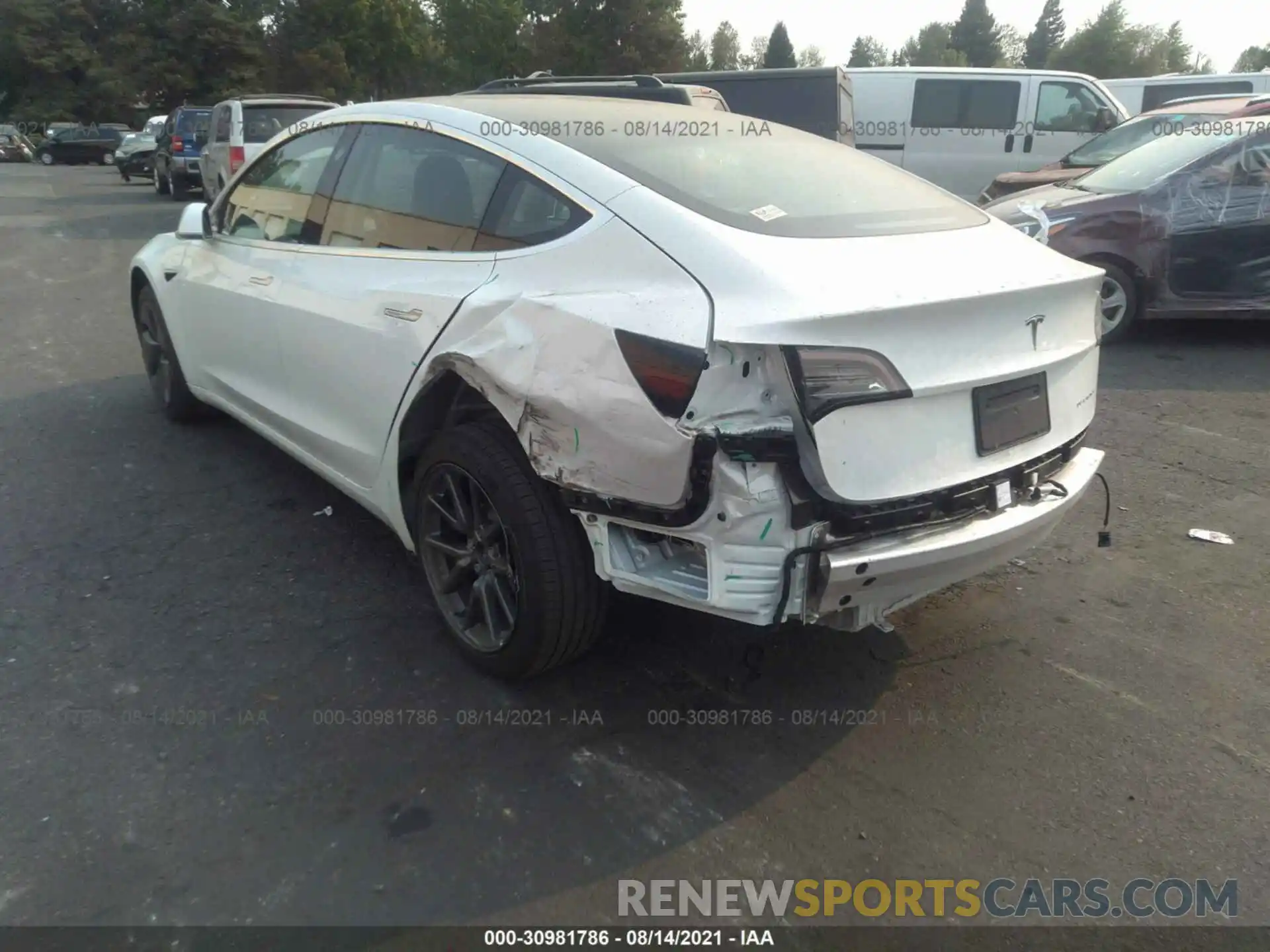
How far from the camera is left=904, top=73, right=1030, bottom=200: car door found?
1239 cm

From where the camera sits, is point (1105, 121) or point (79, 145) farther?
point (79, 145)

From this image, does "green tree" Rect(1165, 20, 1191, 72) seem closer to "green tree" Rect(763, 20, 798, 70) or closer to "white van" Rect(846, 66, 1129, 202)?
"green tree" Rect(763, 20, 798, 70)

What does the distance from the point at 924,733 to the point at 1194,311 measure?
572cm

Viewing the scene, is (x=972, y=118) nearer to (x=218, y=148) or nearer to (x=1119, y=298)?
(x=1119, y=298)

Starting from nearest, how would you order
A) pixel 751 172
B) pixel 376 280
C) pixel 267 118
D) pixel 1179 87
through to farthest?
pixel 751 172
pixel 376 280
pixel 1179 87
pixel 267 118

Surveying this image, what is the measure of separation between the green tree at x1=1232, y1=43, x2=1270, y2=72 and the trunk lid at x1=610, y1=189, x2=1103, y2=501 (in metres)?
66.3

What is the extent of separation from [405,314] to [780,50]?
84.2 meters

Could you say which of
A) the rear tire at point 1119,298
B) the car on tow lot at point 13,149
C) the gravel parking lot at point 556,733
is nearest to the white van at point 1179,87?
the rear tire at point 1119,298

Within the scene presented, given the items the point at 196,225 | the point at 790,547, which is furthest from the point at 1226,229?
the point at 196,225

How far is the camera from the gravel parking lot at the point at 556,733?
2.40 metres

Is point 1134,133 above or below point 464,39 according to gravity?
below

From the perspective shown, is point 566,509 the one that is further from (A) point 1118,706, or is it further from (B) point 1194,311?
(B) point 1194,311

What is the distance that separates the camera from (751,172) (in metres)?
3.11

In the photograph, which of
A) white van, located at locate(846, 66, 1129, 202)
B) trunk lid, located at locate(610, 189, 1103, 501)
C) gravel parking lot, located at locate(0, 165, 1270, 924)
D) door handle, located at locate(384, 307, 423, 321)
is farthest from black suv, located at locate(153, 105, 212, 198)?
trunk lid, located at locate(610, 189, 1103, 501)
